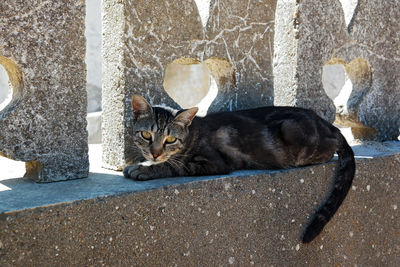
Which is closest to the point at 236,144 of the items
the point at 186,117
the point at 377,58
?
the point at 186,117

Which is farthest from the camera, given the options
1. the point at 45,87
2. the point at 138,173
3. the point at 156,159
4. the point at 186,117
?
the point at 186,117

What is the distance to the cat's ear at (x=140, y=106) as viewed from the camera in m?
2.05

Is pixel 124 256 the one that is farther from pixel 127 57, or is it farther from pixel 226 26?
pixel 226 26

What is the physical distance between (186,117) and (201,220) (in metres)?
0.56

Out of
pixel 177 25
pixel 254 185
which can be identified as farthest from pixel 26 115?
pixel 254 185

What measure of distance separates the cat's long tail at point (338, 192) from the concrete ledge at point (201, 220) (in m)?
0.05

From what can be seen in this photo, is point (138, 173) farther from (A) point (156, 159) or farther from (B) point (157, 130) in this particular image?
(B) point (157, 130)

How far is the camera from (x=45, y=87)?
6.02 ft

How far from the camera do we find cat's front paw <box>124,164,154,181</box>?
1.93m

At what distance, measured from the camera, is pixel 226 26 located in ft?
8.31

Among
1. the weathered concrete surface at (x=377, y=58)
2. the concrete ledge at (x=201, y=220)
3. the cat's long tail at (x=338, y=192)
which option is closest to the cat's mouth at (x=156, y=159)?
the concrete ledge at (x=201, y=220)

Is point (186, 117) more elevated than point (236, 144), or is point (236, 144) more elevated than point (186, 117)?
point (186, 117)

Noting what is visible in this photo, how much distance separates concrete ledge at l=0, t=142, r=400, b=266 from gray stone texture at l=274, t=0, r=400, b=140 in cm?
58

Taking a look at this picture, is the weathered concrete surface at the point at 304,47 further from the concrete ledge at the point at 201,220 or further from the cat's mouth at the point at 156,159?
the cat's mouth at the point at 156,159
